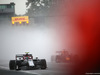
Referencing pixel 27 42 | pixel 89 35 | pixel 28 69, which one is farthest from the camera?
pixel 27 42

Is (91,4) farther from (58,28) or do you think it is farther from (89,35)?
(58,28)

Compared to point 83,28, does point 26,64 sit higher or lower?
higher

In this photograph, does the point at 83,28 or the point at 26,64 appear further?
the point at 83,28

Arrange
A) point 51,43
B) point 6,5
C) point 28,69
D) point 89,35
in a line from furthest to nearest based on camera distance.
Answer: point 6,5, point 51,43, point 89,35, point 28,69

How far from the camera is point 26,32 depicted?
10231 cm

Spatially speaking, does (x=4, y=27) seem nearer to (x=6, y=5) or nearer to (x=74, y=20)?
(x=6, y=5)

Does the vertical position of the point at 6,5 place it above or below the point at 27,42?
above

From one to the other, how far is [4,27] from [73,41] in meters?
28.0

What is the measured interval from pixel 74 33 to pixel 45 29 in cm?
2065

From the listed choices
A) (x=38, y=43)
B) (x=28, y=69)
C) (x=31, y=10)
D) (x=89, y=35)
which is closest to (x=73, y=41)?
(x=89, y=35)

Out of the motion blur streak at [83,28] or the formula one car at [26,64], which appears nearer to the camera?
the formula one car at [26,64]

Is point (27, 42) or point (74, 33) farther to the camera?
point (27, 42)

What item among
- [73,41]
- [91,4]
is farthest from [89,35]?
[73,41]

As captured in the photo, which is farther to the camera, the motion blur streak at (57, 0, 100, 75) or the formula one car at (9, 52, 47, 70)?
the motion blur streak at (57, 0, 100, 75)
